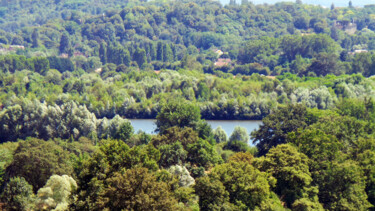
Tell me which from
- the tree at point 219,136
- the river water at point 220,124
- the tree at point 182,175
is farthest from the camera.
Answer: the river water at point 220,124

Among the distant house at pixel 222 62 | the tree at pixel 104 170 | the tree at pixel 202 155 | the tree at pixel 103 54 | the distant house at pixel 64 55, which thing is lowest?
the distant house at pixel 64 55

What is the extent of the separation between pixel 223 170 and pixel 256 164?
4072 millimetres

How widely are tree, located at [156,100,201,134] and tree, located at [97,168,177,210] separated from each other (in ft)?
71.0

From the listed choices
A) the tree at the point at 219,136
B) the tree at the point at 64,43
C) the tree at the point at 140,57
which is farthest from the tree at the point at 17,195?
the tree at the point at 64,43

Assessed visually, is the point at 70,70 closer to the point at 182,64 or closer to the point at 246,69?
the point at 182,64

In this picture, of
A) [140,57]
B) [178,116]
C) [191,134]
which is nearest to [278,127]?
[191,134]

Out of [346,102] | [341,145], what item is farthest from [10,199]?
[346,102]

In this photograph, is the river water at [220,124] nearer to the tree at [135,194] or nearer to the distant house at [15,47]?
the tree at [135,194]

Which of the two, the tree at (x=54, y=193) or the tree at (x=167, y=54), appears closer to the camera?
the tree at (x=54, y=193)

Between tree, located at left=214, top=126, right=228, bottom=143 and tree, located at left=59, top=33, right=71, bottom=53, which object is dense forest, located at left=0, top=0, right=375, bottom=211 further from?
tree, located at left=59, top=33, right=71, bottom=53

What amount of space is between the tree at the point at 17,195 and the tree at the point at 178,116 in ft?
56.9

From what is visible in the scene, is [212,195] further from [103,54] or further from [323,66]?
[103,54]

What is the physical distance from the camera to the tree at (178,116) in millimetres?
54062

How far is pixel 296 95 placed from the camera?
80.6 m
